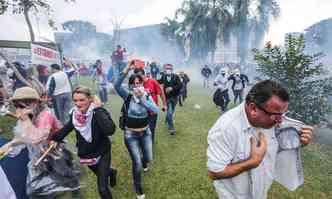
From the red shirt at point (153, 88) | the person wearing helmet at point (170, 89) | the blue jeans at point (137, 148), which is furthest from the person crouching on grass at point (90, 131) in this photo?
the person wearing helmet at point (170, 89)

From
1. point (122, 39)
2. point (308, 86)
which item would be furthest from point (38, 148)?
point (122, 39)

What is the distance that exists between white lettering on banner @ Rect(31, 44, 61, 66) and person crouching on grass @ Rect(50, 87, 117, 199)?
4.75 m

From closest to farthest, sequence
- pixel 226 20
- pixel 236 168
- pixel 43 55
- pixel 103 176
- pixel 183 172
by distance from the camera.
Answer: pixel 236 168 < pixel 103 176 < pixel 183 172 < pixel 43 55 < pixel 226 20

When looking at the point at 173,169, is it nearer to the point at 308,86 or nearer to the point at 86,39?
the point at 308,86

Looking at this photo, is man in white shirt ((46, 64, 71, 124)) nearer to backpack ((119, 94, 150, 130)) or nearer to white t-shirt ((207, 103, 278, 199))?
backpack ((119, 94, 150, 130))

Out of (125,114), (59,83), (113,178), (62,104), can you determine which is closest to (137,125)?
(125,114)

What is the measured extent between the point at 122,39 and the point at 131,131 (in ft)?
210

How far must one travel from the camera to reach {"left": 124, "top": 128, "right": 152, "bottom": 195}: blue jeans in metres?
3.45

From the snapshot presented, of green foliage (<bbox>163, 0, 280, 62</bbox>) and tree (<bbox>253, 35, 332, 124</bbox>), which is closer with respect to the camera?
tree (<bbox>253, 35, 332, 124</bbox>)

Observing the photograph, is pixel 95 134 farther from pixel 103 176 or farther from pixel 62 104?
pixel 62 104

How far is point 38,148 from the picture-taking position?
2.65 m

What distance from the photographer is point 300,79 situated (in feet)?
18.6

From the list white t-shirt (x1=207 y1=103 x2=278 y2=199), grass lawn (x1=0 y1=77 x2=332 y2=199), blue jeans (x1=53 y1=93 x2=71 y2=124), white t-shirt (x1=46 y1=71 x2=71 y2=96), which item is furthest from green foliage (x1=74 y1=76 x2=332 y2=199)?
white t-shirt (x1=207 y1=103 x2=278 y2=199)

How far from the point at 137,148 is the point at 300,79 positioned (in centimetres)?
428
